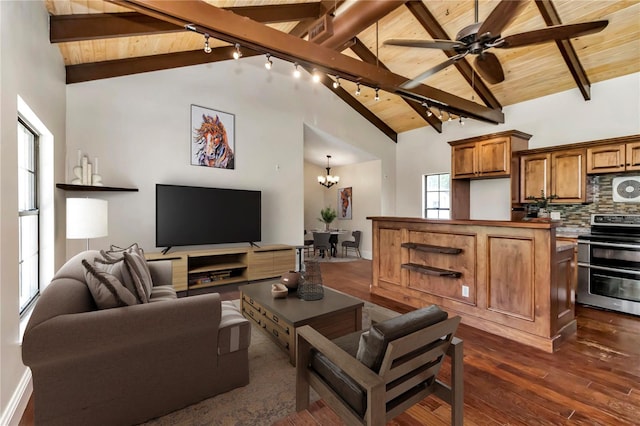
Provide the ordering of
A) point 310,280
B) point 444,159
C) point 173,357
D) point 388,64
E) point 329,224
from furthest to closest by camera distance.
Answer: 1. point 329,224
2. point 444,159
3. point 388,64
4. point 310,280
5. point 173,357

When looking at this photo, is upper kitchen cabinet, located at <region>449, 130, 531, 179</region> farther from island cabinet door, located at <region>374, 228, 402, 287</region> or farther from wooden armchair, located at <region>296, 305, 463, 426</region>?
wooden armchair, located at <region>296, 305, 463, 426</region>

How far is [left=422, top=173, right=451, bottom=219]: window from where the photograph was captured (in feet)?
21.6

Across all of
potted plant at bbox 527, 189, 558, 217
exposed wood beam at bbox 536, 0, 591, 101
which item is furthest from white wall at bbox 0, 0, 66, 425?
potted plant at bbox 527, 189, 558, 217

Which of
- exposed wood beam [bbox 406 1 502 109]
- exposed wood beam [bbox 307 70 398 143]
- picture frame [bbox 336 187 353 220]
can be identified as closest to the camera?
exposed wood beam [bbox 406 1 502 109]

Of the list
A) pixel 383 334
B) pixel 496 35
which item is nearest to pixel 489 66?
pixel 496 35

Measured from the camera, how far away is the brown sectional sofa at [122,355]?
4.83 feet

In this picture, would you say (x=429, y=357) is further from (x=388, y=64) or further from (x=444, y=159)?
(x=444, y=159)

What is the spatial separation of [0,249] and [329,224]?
26.1 feet

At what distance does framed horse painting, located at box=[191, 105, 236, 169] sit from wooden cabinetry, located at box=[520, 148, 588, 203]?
5002 mm

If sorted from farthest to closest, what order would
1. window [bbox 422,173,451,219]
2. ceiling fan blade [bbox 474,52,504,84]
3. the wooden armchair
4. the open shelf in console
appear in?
window [bbox 422,173,451,219]
the open shelf in console
ceiling fan blade [bbox 474,52,504,84]
the wooden armchair

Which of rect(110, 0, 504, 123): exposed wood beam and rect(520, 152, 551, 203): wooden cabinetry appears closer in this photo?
rect(110, 0, 504, 123): exposed wood beam

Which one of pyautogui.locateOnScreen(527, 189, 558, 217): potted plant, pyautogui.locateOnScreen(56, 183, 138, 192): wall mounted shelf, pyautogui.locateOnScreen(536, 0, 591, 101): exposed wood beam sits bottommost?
pyautogui.locateOnScreen(527, 189, 558, 217): potted plant

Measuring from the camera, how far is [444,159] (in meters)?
6.51

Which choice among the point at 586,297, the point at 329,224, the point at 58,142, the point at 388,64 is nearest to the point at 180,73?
the point at 58,142
